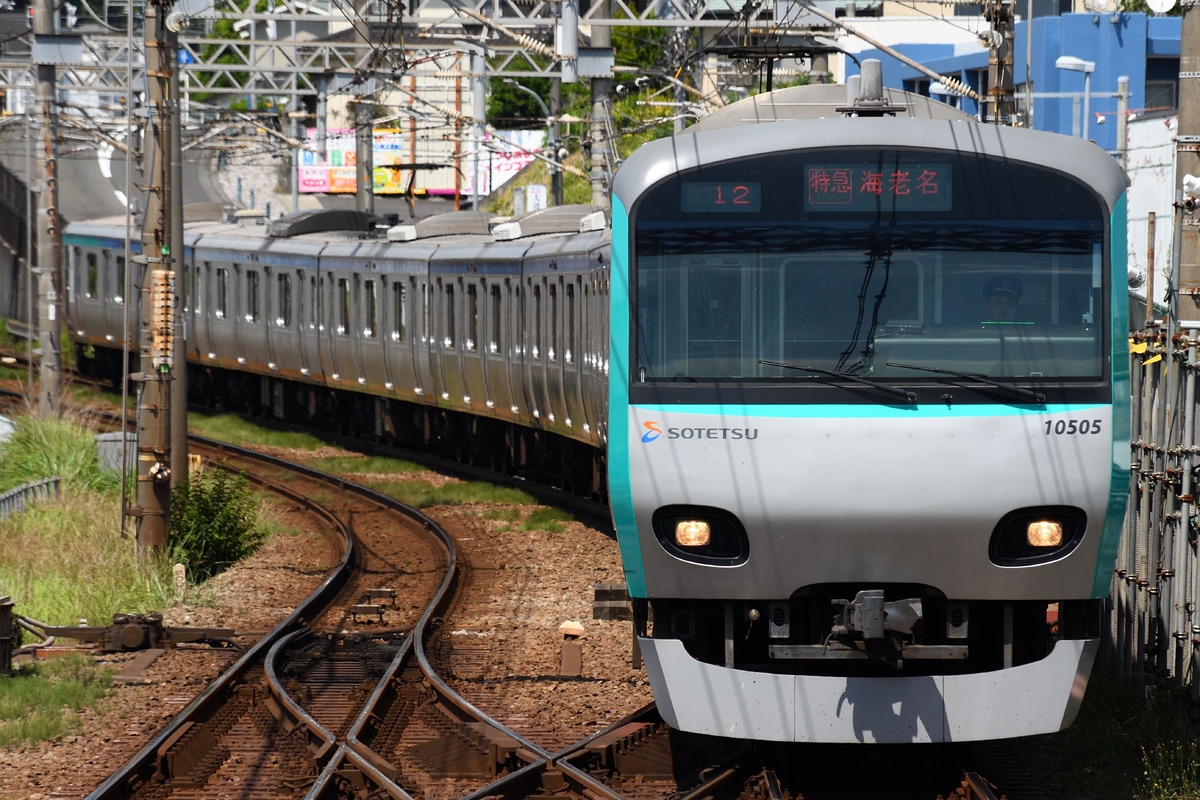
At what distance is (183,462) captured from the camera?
15.0 metres

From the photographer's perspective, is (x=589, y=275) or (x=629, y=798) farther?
(x=589, y=275)

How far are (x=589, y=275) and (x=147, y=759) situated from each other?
8.15m

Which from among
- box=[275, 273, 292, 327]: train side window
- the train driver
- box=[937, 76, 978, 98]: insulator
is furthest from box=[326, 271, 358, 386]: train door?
the train driver

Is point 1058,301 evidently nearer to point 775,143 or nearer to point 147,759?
point 775,143

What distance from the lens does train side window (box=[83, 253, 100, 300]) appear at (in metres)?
31.0

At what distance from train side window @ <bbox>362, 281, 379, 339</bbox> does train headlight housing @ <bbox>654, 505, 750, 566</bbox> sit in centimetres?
1685

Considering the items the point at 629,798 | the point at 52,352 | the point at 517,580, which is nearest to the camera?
the point at 629,798

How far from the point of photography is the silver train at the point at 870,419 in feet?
21.9

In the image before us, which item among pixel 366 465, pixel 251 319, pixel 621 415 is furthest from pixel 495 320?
pixel 621 415

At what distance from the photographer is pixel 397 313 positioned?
897 inches

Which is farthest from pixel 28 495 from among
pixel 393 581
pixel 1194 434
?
pixel 1194 434

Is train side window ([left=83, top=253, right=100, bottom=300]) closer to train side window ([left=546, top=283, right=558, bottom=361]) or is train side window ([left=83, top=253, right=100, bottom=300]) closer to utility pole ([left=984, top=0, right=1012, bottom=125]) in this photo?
train side window ([left=546, top=283, right=558, bottom=361])

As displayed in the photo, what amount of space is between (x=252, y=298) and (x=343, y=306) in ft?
9.78

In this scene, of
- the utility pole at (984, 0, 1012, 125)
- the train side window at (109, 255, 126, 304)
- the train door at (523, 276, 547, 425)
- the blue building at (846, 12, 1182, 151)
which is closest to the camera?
the utility pole at (984, 0, 1012, 125)
